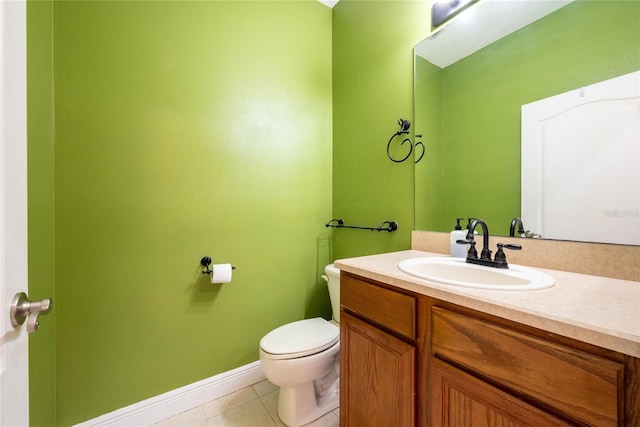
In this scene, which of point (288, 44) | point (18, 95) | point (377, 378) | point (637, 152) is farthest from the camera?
point (288, 44)

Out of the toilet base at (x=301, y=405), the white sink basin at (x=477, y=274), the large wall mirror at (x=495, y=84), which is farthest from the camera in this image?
the toilet base at (x=301, y=405)

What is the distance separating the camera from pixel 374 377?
0.94 metres

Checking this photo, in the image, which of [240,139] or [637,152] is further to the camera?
[240,139]

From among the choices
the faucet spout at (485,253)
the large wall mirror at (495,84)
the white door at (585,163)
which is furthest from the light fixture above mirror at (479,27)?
the faucet spout at (485,253)

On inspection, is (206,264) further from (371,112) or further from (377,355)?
(371,112)

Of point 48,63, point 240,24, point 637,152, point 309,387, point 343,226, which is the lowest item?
point 309,387

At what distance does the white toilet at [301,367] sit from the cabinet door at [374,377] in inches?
9.5

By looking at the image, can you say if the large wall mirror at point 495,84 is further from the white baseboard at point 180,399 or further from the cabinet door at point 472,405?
the white baseboard at point 180,399

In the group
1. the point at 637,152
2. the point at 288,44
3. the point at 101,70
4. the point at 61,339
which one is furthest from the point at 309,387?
the point at 288,44

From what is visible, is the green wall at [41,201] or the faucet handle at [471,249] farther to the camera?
the faucet handle at [471,249]

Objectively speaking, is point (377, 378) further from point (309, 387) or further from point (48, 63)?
point (48, 63)

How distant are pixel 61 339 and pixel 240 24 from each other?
2.00m

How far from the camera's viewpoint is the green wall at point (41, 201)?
884 mm

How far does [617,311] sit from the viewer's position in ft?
1.85
